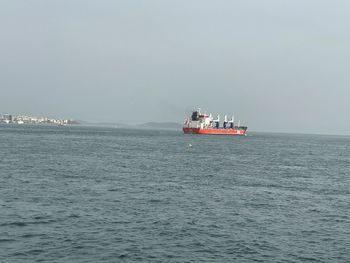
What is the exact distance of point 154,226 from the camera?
2769 cm

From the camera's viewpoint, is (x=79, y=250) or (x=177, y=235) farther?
(x=177, y=235)

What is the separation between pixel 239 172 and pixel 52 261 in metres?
43.0

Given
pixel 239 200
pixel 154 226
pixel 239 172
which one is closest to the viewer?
pixel 154 226

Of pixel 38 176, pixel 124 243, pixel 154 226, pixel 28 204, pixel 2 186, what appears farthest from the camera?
pixel 38 176

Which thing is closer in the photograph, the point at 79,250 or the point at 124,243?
the point at 79,250

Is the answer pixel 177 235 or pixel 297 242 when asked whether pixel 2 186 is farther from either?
pixel 297 242

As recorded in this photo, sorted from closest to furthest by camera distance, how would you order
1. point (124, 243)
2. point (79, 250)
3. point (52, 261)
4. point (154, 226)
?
point (52, 261) < point (79, 250) < point (124, 243) < point (154, 226)

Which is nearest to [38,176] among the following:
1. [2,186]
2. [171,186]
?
[2,186]

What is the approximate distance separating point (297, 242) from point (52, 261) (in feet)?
44.8

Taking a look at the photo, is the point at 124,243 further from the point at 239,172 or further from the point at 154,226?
the point at 239,172

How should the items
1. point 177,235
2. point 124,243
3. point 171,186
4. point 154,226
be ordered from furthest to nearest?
point 171,186
point 154,226
point 177,235
point 124,243

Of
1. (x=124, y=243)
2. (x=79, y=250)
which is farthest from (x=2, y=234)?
(x=124, y=243)

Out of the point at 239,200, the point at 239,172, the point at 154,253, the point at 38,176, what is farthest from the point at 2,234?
the point at 239,172

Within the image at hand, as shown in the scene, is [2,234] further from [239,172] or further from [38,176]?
[239,172]
